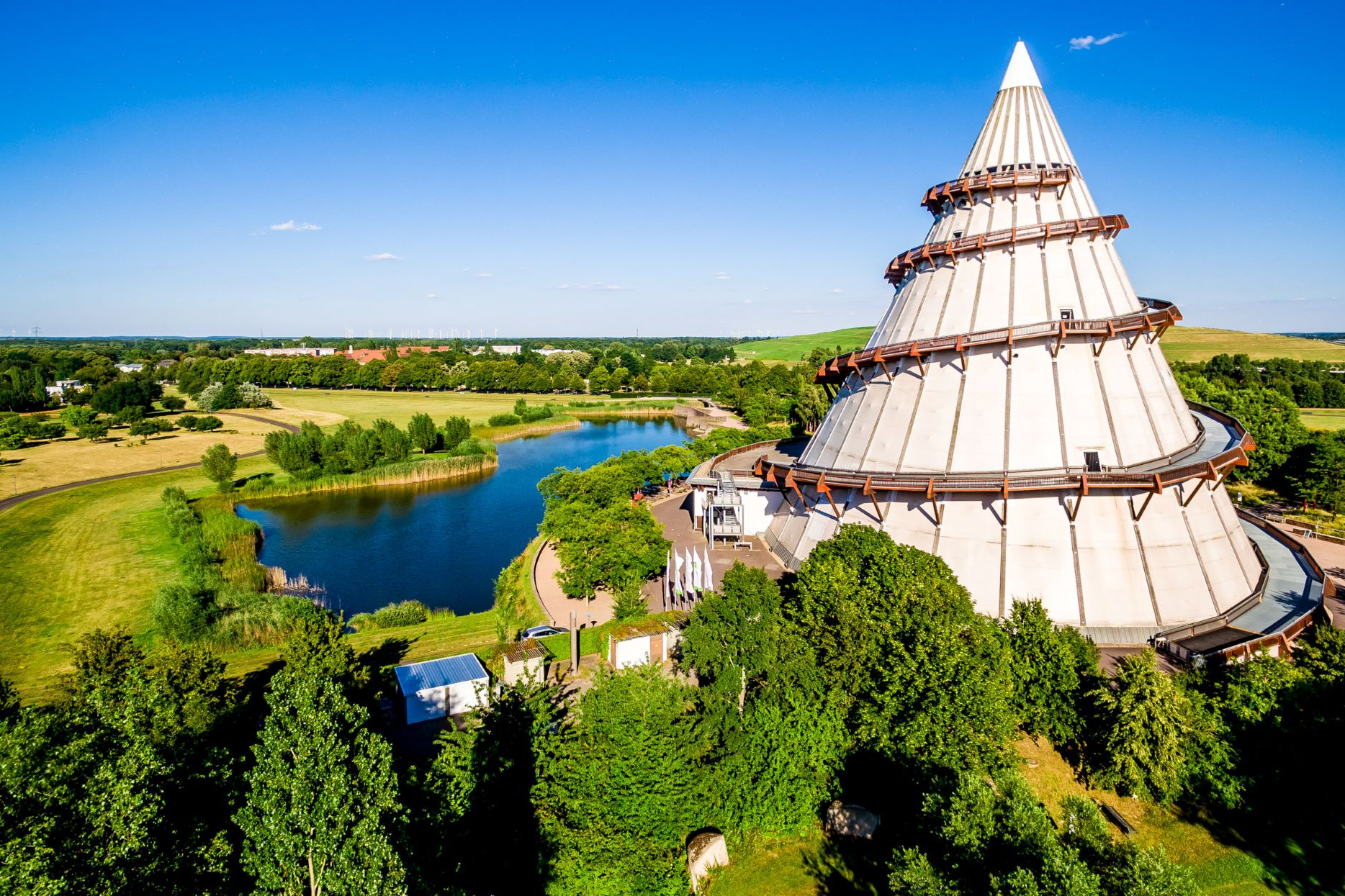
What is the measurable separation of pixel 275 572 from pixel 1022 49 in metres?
57.1

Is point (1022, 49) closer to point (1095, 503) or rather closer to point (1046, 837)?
point (1095, 503)

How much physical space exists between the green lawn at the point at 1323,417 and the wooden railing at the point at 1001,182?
73806 millimetres

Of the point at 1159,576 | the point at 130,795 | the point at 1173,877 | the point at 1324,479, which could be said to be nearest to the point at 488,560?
the point at 130,795

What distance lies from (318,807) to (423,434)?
83.1 meters

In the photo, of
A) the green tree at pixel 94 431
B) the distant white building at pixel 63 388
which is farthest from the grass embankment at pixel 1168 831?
the distant white building at pixel 63 388

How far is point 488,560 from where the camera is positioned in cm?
5200

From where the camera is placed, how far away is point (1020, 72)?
34312mm

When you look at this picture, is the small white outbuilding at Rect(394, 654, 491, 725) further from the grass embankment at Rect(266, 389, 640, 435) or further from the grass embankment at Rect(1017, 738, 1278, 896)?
the grass embankment at Rect(266, 389, 640, 435)

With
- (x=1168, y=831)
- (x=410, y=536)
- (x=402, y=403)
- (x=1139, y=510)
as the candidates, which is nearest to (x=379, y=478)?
(x=410, y=536)

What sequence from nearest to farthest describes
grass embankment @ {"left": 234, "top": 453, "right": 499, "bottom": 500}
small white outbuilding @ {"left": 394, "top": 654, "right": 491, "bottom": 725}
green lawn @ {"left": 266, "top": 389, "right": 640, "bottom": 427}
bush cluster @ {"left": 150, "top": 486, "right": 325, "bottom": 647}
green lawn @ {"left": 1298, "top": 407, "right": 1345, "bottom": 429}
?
1. small white outbuilding @ {"left": 394, "top": 654, "right": 491, "bottom": 725}
2. bush cluster @ {"left": 150, "top": 486, "right": 325, "bottom": 647}
3. grass embankment @ {"left": 234, "top": 453, "right": 499, "bottom": 500}
4. green lawn @ {"left": 1298, "top": 407, "right": 1345, "bottom": 429}
5. green lawn @ {"left": 266, "top": 389, "right": 640, "bottom": 427}

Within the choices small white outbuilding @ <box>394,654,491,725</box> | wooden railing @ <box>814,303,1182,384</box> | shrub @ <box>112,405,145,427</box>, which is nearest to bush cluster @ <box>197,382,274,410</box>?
shrub @ <box>112,405,145,427</box>

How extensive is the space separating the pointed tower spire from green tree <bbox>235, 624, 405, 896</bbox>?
39811 millimetres

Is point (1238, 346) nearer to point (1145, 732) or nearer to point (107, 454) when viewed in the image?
point (1145, 732)

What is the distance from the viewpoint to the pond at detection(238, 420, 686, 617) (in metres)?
46.4
